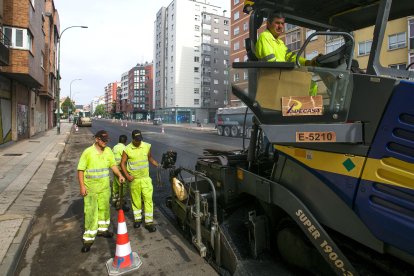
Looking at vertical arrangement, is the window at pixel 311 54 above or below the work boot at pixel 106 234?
above

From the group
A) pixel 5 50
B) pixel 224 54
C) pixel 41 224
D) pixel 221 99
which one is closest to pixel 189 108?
pixel 221 99

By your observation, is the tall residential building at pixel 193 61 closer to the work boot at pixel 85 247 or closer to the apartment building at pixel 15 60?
the apartment building at pixel 15 60

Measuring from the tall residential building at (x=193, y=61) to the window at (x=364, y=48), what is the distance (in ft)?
255

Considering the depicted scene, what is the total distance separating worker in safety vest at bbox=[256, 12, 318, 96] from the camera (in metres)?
3.14

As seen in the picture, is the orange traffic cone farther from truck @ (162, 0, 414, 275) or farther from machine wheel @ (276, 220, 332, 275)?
machine wheel @ (276, 220, 332, 275)

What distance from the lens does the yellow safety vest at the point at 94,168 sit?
16.1 ft

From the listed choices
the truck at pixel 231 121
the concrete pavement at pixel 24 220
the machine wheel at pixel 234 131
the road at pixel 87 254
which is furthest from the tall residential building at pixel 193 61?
the road at pixel 87 254

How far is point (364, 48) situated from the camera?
2922 millimetres

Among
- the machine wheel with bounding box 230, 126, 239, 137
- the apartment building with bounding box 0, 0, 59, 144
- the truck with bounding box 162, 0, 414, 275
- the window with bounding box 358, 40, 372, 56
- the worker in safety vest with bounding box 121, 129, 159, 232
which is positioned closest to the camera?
the truck with bounding box 162, 0, 414, 275

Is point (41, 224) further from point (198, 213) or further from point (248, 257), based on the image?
point (248, 257)

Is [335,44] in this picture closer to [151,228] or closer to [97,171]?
[97,171]

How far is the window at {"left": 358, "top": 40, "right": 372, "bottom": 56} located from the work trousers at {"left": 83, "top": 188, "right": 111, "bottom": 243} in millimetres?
4055

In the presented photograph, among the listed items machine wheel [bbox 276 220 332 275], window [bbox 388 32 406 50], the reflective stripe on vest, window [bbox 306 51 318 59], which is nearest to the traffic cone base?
the reflective stripe on vest

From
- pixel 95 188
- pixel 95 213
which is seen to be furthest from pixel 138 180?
pixel 95 213
